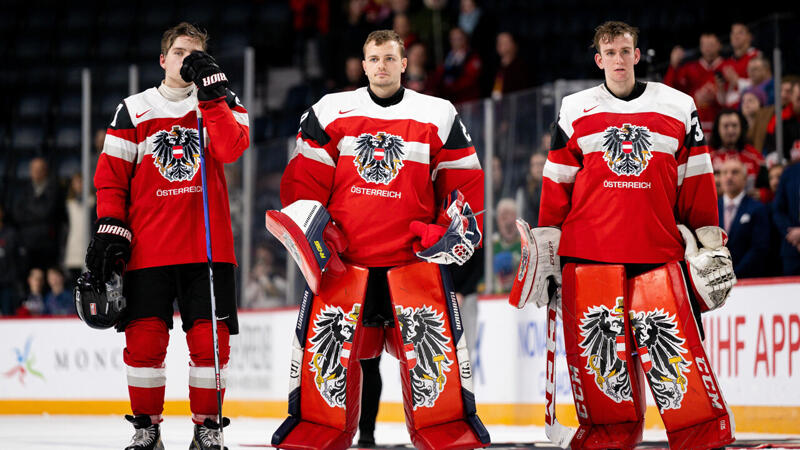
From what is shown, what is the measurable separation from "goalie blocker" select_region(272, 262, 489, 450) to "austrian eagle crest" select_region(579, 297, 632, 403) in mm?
494

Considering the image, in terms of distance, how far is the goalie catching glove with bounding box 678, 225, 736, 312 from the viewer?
4.40 meters

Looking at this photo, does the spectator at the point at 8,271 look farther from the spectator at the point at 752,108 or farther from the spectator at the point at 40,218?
the spectator at the point at 752,108

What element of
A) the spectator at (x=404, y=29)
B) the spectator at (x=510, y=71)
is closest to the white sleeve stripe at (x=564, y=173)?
the spectator at (x=510, y=71)

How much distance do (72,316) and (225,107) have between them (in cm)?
561

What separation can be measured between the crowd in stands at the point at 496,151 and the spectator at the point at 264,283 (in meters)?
0.01

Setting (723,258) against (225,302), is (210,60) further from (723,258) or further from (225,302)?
(723,258)

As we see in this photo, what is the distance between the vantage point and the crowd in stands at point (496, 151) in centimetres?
693

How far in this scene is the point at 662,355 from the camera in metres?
4.39

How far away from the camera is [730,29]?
7.90 m

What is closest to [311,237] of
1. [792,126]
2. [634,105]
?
[634,105]

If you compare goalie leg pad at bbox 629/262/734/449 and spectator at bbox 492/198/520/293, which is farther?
spectator at bbox 492/198/520/293

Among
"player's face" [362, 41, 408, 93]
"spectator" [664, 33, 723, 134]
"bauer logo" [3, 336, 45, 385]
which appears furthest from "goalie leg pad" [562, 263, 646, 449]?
"bauer logo" [3, 336, 45, 385]

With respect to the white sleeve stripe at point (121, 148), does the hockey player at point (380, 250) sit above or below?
below

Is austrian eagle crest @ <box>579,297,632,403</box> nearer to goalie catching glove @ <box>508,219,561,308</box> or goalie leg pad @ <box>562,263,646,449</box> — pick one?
goalie leg pad @ <box>562,263,646,449</box>
